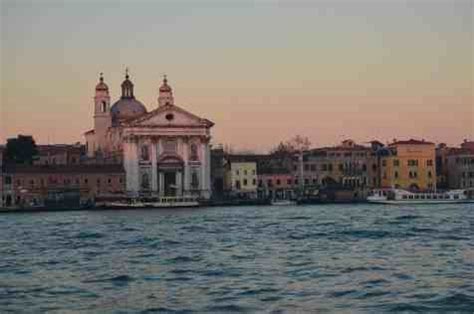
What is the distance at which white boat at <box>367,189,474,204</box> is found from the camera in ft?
208

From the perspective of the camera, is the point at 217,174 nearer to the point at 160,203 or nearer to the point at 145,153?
the point at 145,153

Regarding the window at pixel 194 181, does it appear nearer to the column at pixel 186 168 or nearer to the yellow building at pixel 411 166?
the column at pixel 186 168

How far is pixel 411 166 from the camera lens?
6925cm

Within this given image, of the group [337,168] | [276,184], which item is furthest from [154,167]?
[337,168]

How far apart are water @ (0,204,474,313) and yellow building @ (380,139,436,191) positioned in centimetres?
3878

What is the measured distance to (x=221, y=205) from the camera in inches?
2422

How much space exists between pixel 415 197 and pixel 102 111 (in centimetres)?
2183

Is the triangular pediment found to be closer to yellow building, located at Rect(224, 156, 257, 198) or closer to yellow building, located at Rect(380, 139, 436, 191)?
yellow building, located at Rect(224, 156, 257, 198)

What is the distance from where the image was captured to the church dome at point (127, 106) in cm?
6794

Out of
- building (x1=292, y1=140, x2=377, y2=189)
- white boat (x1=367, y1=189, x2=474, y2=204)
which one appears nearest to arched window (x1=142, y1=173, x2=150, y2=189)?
building (x1=292, y1=140, x2=377, y2=189)

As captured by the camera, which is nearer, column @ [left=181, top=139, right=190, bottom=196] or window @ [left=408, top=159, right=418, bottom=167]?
column @ [left=181, top=139, right=190, bottom=196]

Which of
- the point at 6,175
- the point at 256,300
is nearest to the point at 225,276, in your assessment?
the point at 256,300

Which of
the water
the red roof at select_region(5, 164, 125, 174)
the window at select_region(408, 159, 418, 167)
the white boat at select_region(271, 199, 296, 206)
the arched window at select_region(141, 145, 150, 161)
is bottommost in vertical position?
the water

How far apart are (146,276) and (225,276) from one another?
1.46 metres
